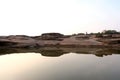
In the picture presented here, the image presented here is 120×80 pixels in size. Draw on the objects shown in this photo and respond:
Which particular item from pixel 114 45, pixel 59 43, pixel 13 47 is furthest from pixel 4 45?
pixel 114 45

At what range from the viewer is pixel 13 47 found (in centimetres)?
2473

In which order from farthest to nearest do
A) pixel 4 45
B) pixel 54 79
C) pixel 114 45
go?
pixel 4 45
pixel 114 45
pixel 54 79

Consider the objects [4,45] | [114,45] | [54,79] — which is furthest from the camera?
[4,45]

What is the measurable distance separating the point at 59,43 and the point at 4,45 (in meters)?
6.50

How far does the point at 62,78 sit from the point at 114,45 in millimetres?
15874

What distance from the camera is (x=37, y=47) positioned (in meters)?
25.2

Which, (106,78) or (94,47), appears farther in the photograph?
(94,47)

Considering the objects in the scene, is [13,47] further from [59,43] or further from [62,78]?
[62,78]

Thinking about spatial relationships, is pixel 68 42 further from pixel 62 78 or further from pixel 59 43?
pixel 62 78

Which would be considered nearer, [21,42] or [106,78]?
[106,78]

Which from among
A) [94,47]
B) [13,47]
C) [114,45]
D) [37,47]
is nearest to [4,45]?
[13,47]

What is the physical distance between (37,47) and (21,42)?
2436mm

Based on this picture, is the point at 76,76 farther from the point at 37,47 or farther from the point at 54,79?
the point at 37,47

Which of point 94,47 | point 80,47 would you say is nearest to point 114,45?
point 94,47
